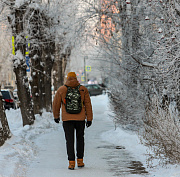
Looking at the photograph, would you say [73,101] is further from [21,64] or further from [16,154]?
[21,64]

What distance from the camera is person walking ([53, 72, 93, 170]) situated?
7.47 m

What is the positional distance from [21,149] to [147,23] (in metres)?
5.59

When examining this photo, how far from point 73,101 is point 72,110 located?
0.57ft

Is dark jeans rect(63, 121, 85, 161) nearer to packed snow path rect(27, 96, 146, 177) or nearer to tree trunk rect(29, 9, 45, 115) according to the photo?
packed snow path rect(27, 96, 146, 177)

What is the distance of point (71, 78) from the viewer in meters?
7.68

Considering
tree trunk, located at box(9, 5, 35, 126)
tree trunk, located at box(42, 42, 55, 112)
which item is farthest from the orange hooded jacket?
tree trunk, located at box(42, 42, 55, 112)

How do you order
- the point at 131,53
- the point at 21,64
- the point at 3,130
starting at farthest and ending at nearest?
the point at 21,64
the point at 131,53
the point at 3,130

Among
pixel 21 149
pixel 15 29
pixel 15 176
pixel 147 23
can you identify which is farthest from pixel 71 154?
pixel 15 29

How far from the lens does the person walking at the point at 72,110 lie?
7.47 meters

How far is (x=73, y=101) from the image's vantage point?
24.6 ft

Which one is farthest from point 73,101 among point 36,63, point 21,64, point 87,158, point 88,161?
point 36,63

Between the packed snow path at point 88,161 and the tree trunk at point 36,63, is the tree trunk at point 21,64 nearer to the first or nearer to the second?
the tree trunk at point 36,63

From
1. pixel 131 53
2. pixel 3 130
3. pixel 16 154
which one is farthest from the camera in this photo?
pixel 131 53

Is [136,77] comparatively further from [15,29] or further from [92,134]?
[15,29]
